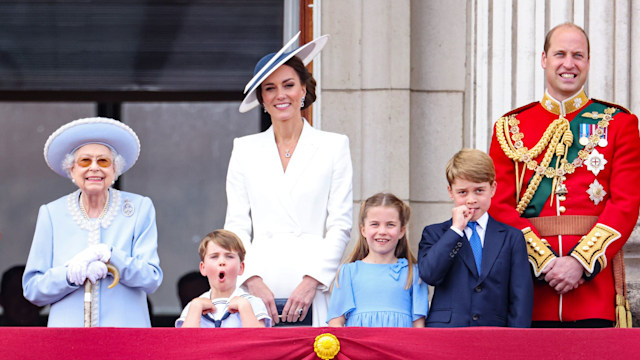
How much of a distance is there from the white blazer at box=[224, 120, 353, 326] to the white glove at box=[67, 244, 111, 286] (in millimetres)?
585

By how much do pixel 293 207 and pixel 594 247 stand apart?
1199 millimetres

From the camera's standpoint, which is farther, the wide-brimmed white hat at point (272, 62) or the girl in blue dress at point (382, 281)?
the wide-brimmed white hat at point (272, 62)

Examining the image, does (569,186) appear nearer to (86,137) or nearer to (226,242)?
(226,242)

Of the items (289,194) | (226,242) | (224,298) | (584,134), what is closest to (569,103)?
(584,134)

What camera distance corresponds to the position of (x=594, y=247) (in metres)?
4.51

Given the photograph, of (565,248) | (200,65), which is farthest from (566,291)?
(200,65)

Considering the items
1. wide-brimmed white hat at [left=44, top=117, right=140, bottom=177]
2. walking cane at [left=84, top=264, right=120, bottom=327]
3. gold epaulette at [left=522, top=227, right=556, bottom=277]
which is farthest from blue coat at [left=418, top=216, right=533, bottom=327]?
wide-brimmed white hat at [left=44, top=117, right=140, bottom=177]

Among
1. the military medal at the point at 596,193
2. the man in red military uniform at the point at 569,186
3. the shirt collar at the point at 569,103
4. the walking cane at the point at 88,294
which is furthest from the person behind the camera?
the shirt collar at the point at 569,103

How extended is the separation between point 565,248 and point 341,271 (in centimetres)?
87

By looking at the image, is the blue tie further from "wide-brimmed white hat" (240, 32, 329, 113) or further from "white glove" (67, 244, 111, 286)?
"white glove" (67, 244, 111, 286)

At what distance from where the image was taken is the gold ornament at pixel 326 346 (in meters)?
3.85

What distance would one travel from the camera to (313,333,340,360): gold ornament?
3848 millimetres

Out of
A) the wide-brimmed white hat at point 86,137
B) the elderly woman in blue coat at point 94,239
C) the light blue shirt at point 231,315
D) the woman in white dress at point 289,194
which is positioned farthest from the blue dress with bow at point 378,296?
the wide-brimmed white hat at point 86,137

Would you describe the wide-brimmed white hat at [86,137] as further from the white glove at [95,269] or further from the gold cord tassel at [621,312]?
the gold cord tassel at [621,312]
